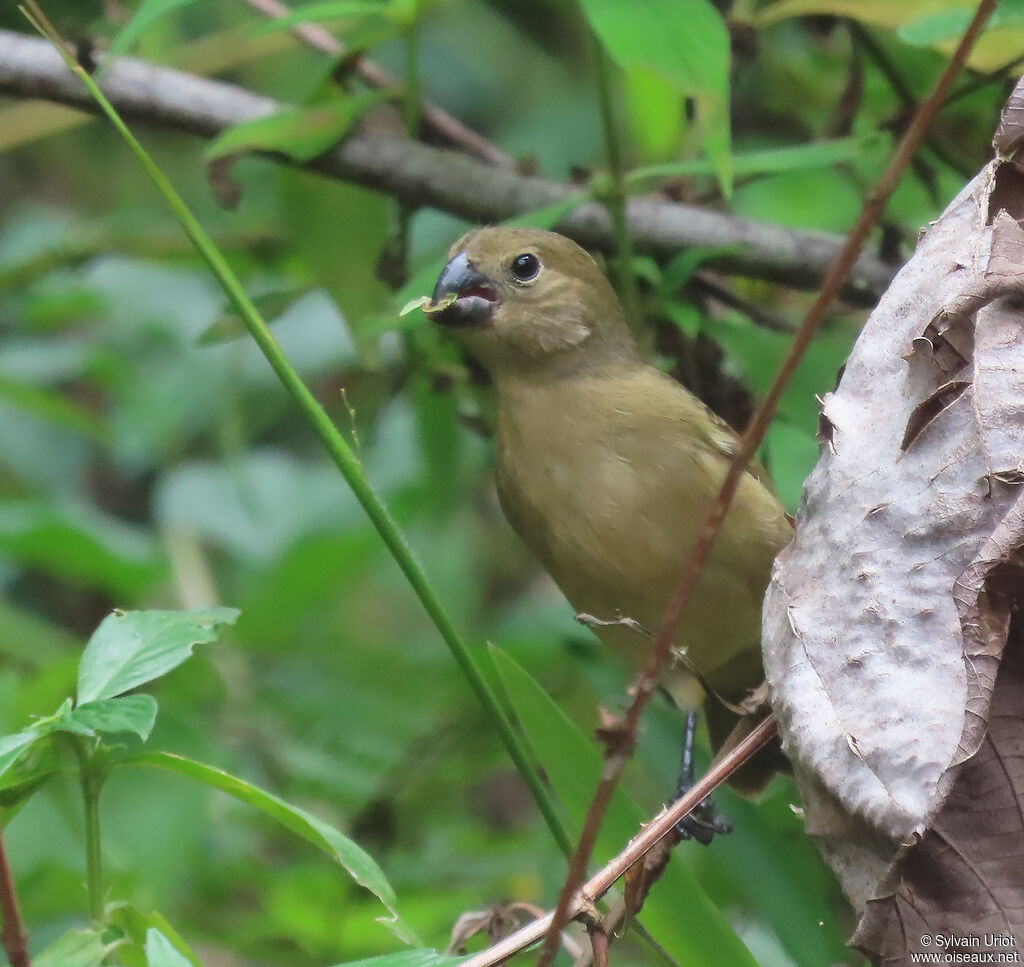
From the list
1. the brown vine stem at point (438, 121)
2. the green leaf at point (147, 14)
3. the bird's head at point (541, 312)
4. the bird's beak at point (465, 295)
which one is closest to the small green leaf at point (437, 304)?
the bird's beak at point (465, 295)

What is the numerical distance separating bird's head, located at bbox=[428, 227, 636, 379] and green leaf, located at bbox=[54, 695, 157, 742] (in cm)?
144

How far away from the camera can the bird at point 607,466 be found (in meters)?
2.41

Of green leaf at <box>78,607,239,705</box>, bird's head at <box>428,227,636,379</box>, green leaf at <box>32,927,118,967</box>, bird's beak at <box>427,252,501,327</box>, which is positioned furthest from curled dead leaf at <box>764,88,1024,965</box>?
bird's head at <box>428,227,636,379</box>

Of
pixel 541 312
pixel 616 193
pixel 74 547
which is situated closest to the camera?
pixel 616 193

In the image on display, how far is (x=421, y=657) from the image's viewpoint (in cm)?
383

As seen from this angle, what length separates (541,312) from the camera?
2.76 metres

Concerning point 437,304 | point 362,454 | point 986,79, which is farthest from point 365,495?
point 362,454

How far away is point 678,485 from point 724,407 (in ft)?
1.40

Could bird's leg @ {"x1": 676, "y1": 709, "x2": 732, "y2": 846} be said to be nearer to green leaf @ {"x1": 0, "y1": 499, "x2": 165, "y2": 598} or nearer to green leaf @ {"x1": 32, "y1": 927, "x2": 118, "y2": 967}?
green leaf @ {"x1": 32, "y1": 927, "x2": 118, "y2": 967}

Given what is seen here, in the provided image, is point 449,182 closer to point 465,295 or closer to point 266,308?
Result: point 465,295

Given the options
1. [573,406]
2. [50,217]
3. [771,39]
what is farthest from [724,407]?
[50,217]

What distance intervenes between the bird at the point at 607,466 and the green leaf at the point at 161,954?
1086 mm

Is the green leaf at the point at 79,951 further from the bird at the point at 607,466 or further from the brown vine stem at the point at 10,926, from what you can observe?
the bird at the point at 607,466

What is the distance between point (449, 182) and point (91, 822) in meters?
1.67
